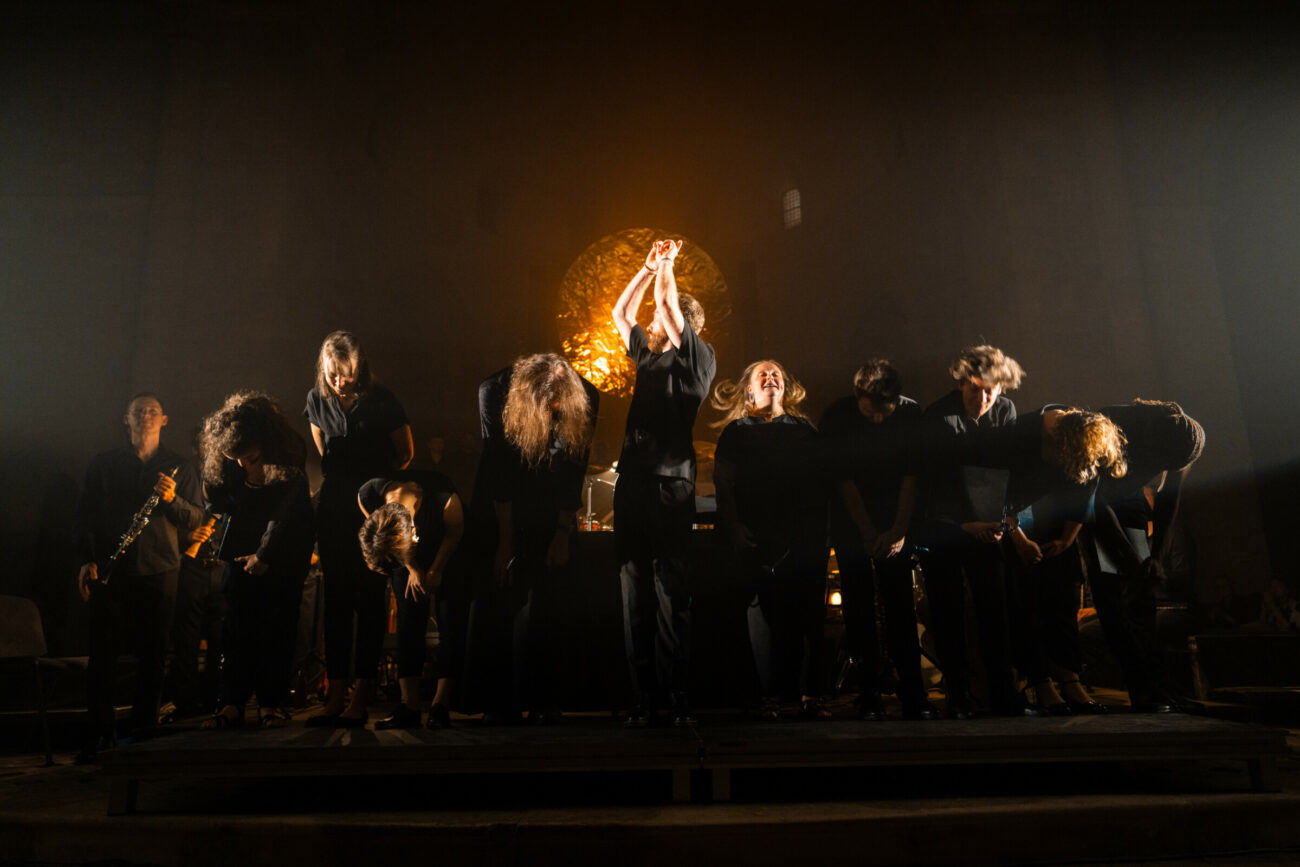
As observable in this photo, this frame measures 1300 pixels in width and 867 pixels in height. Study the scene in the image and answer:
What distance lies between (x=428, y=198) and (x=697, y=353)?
14.6 ft

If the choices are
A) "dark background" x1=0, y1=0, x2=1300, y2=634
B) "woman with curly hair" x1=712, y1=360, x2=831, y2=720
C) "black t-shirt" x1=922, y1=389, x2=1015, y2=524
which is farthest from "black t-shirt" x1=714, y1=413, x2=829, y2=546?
"dark background" x1=0, y1=0, x2=1300, y2=634

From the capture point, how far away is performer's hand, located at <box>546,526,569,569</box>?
8.45 ft

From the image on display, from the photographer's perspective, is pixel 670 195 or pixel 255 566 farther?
pixel 670 195

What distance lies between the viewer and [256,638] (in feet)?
8.34

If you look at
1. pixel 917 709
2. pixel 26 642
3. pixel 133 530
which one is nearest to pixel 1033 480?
pixel 917 709

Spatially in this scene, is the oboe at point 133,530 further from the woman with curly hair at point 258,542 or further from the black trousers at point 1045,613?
the black trousers at point 1045,613

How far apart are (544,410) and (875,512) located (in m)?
1.19

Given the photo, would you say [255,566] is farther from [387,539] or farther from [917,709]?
Result: [917,709]

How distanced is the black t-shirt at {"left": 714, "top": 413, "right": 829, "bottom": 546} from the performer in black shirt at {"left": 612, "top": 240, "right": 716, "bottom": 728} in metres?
0.23

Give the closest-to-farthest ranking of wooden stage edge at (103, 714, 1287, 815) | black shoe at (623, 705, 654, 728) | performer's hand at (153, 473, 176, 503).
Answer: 1. wooden stage edge at (103, 714, 1287, 815)
2. black shoe at (623, 705, 654, 728)
3. performer's hand at (153, 473, 176, 503)

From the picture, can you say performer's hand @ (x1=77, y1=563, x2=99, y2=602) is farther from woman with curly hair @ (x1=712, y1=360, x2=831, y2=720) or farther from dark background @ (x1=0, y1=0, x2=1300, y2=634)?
dark background @ (x1=0, y1=0, x2=1300, y2=634)

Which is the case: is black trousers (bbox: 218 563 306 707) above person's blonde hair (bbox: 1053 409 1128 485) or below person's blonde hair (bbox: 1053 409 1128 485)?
below

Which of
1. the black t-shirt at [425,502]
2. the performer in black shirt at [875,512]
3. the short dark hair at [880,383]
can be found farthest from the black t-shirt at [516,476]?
the short dark hair at [880,383]

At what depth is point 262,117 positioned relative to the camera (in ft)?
20.9
